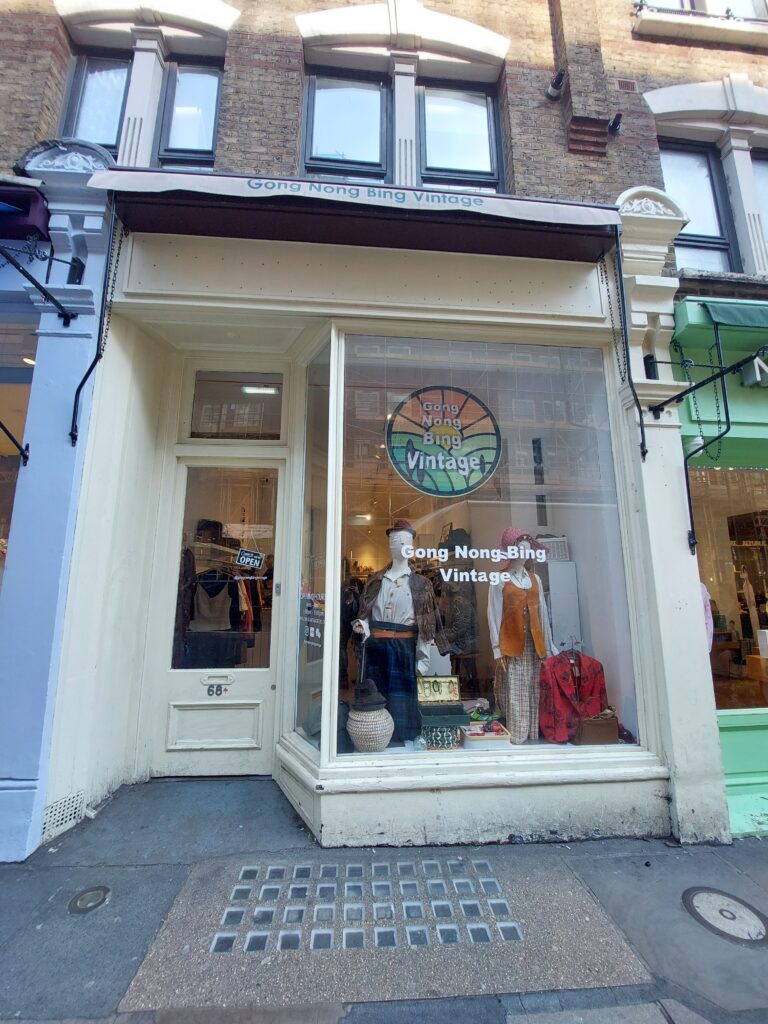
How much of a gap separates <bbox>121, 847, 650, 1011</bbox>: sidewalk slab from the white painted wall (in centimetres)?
143

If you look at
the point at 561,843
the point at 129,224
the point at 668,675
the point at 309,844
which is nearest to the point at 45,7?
the point at 129,224

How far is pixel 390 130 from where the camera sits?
5652 mm

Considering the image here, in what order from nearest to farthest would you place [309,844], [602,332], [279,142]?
[309,844]
[602,332]
[279,142]

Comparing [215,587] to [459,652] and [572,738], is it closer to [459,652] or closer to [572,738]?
[459,652]

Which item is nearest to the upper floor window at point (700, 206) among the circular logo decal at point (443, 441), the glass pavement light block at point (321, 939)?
the circular logo decal at point (443, 441)

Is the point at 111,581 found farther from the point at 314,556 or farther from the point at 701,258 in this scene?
the point at 701,258

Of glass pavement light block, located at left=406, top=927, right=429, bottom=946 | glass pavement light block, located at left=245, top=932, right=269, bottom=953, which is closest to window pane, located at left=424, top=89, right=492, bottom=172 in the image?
glass pavement light block, located at left=406, top=927, right=429, bottom=946

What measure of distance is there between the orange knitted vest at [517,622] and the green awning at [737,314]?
306 cm

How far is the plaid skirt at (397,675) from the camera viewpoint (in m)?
4.17

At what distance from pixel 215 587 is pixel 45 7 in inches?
260

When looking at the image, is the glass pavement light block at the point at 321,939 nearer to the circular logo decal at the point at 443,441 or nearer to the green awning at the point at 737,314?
the circular logo decal at the point at 443,441

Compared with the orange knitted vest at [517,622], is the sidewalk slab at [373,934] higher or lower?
lower

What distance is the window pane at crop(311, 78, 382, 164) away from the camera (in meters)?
5.51

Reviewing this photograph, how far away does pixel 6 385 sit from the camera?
438 centimetres
